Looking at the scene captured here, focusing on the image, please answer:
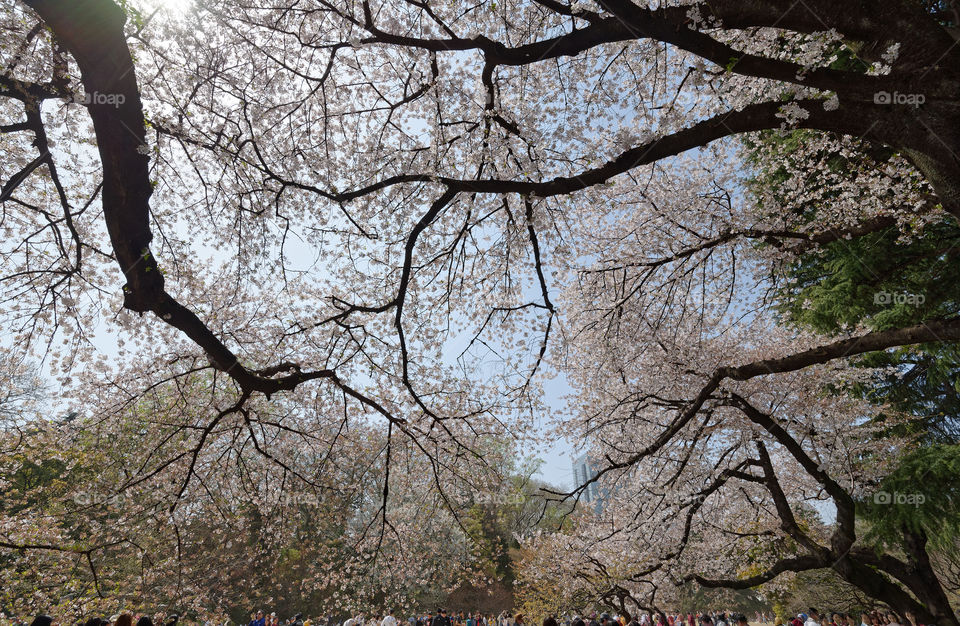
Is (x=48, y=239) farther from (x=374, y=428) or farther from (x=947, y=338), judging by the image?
(x=947, y=338)

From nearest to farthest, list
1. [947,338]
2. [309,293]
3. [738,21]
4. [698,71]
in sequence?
[738,21] → [947,338] → [698,71] → [309,293]

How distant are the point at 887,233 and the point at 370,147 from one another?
371 inches

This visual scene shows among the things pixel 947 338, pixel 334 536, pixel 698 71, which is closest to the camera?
pixel 947 338

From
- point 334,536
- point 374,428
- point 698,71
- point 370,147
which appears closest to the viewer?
point 698,71

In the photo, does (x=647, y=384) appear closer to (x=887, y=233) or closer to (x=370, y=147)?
(x=887, y=233)

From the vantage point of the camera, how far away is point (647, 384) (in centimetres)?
876

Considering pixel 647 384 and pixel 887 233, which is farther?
pixel 647 384

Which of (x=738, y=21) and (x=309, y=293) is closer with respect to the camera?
(x=738, y=21)

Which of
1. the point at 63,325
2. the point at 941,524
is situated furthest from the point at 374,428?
the point at 941,524

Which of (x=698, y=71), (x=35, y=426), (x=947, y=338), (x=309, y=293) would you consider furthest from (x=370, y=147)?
(x=35, y=426)

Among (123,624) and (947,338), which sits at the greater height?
(947,338)

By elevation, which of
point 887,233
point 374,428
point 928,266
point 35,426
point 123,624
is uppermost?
point 887,233

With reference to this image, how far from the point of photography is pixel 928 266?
301 inches

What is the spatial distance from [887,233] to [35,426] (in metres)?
16.2
